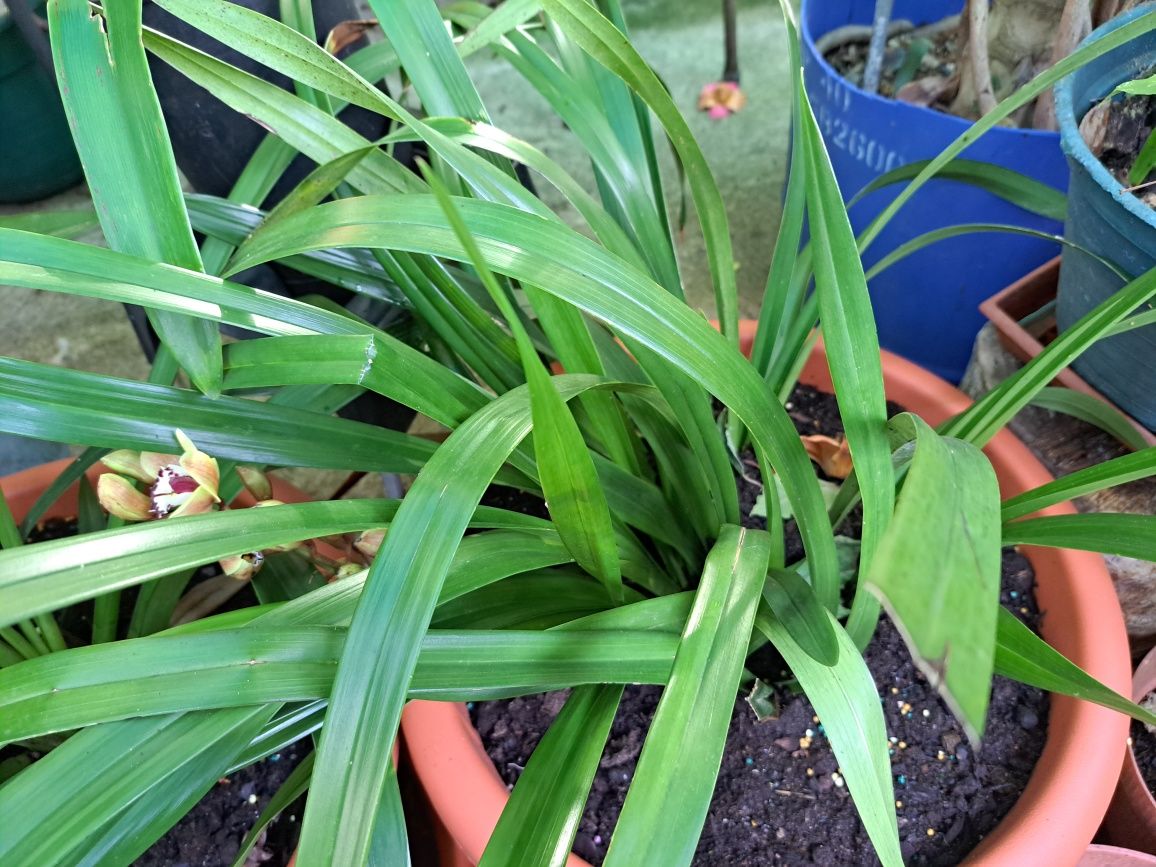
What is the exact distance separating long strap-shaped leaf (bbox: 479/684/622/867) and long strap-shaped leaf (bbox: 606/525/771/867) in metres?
0.08

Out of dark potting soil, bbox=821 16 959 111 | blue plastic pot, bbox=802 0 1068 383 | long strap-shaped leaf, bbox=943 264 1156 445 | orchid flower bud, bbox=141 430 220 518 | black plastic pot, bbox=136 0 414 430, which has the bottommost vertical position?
orchid flower bud, bbox=141 430 220 518

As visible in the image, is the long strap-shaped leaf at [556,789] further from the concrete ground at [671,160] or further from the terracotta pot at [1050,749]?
the concrete ground at [671,160]

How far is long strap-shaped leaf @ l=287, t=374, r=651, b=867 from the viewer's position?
0.37 metres

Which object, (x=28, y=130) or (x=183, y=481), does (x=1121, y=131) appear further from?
(x=28, y=130)

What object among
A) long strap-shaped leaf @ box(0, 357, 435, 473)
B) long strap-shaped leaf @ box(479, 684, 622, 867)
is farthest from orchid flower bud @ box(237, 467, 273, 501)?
long strap-shaped leaf @ box(479, 684, 622, 867)

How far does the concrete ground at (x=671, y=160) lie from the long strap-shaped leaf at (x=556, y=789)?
95 cm

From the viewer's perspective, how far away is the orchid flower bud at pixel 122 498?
525 millimetres

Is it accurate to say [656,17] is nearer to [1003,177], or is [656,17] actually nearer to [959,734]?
[1003,177]

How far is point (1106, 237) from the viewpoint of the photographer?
2.21ft

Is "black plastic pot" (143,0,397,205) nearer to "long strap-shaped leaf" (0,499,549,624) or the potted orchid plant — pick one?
the potted orchid plant

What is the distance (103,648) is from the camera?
15.8 inches

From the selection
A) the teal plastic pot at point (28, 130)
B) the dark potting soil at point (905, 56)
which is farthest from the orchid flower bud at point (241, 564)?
the teal plastic pot at point (28, 130)

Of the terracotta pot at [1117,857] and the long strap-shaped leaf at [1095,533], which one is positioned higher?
the long strap-shaped leaf at [1095,533]

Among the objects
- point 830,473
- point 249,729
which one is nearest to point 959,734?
point 830,473
